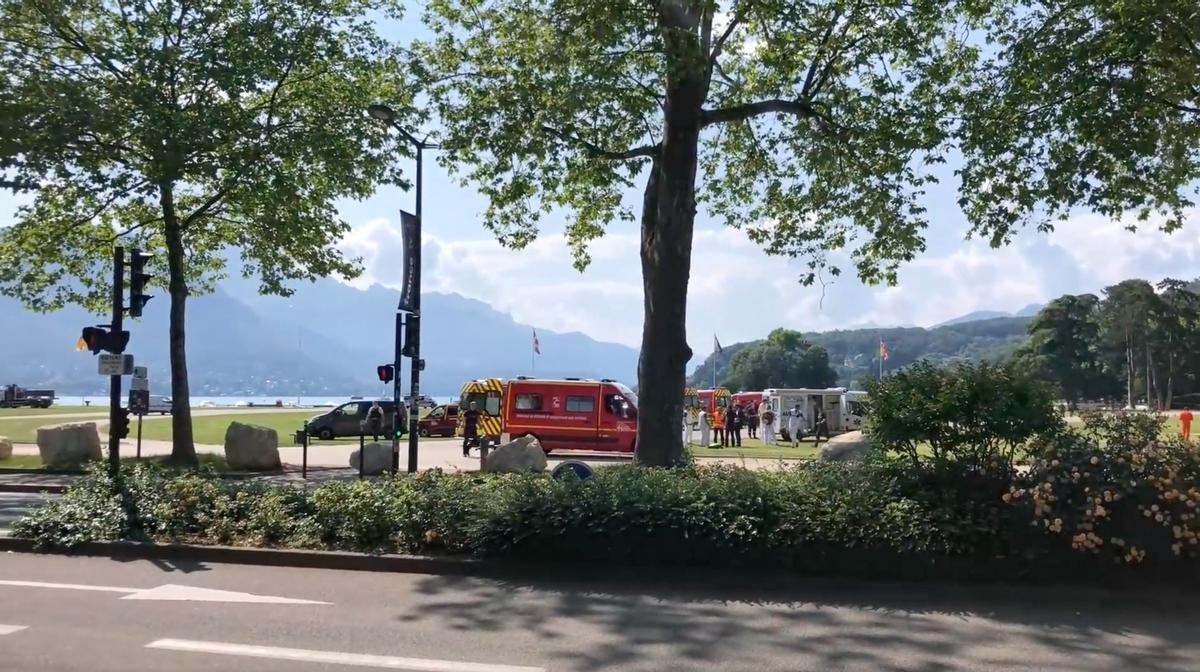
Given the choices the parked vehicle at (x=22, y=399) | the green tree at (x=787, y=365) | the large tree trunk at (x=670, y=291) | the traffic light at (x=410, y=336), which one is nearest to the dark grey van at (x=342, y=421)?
the traffic light at (x=410, y=336)

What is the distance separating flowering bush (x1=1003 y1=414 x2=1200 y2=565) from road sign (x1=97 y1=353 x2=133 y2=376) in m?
11.0

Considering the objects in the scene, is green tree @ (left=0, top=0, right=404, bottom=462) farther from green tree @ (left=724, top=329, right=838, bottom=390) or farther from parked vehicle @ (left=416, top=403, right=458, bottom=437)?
green tree @ (left=724, top=329, right=838, bottom=390)

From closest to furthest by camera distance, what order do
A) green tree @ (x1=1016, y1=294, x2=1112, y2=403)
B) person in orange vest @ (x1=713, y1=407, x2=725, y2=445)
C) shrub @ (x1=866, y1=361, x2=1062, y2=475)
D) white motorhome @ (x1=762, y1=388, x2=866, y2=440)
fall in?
shrub @ (x1=866, y1=361, x2=1062, y2=475), person in orange vest @ (x1=713, y1=407, x2=725, y2=445), white motorhome @ (x1=762, y1=388, x2=866, y2=440), green tree @ (x1=1016, y1=294, x2=1112, y2=403)

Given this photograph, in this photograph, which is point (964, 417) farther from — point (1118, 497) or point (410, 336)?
point (410, 336)

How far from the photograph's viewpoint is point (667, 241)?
1338 cm

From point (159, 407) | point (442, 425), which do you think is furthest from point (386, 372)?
point (159, 407)

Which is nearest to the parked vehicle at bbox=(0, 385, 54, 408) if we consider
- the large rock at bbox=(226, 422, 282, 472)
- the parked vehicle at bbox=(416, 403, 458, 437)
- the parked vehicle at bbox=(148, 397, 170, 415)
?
the parked vehicle at bbox=(148, 397, 170, 415)

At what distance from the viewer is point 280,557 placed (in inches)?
383

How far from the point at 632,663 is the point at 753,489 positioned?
3.12 m

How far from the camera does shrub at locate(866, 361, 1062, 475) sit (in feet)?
29.3

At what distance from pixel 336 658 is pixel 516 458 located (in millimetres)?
14003

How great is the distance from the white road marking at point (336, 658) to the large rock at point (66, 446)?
19.1 m

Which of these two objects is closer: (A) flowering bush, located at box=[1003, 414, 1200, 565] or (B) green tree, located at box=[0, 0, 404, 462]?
(A) flowering bush, located at box=[1003, 414, 1200, 565]

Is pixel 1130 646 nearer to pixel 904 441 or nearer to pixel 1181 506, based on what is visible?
pixel 1181 506
